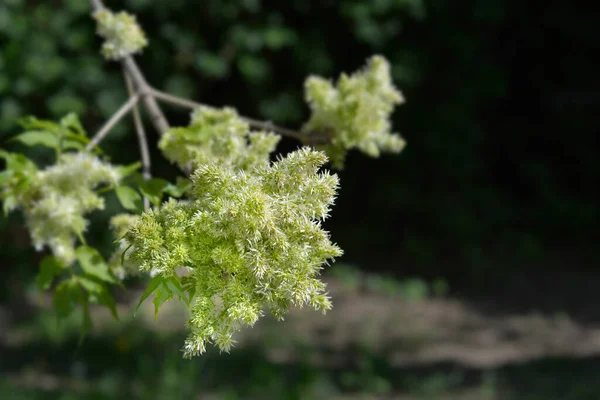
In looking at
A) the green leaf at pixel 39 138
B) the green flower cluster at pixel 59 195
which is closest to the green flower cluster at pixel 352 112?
the green flower cluster at pixel 59 195

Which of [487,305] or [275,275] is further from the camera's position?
[487,305]

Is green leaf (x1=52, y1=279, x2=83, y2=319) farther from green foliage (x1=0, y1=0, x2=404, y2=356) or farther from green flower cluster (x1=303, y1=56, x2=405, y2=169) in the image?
green flower cluster (x1=303, y1=56, x2=405, y2=169)

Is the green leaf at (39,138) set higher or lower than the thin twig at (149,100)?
lower

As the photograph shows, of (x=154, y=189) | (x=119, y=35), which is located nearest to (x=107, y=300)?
(x=154, y=189)

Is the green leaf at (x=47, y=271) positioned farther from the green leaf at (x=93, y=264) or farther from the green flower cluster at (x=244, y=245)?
the green flower cluster at (x=244, y=245)

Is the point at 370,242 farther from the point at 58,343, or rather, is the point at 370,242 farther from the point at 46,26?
the point at 46,26

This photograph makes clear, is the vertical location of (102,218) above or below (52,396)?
above

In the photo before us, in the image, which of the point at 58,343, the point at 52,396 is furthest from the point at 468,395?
the point at 58,343

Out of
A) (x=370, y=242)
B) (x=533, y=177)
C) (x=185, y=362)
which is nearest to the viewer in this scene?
(x=185, y=362)

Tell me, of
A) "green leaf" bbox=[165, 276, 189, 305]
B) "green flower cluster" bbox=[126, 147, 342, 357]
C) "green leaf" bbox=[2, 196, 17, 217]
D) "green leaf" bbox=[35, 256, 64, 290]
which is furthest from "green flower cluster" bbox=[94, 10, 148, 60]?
"green leaf" bbox=[165, 276, 189, 305]
